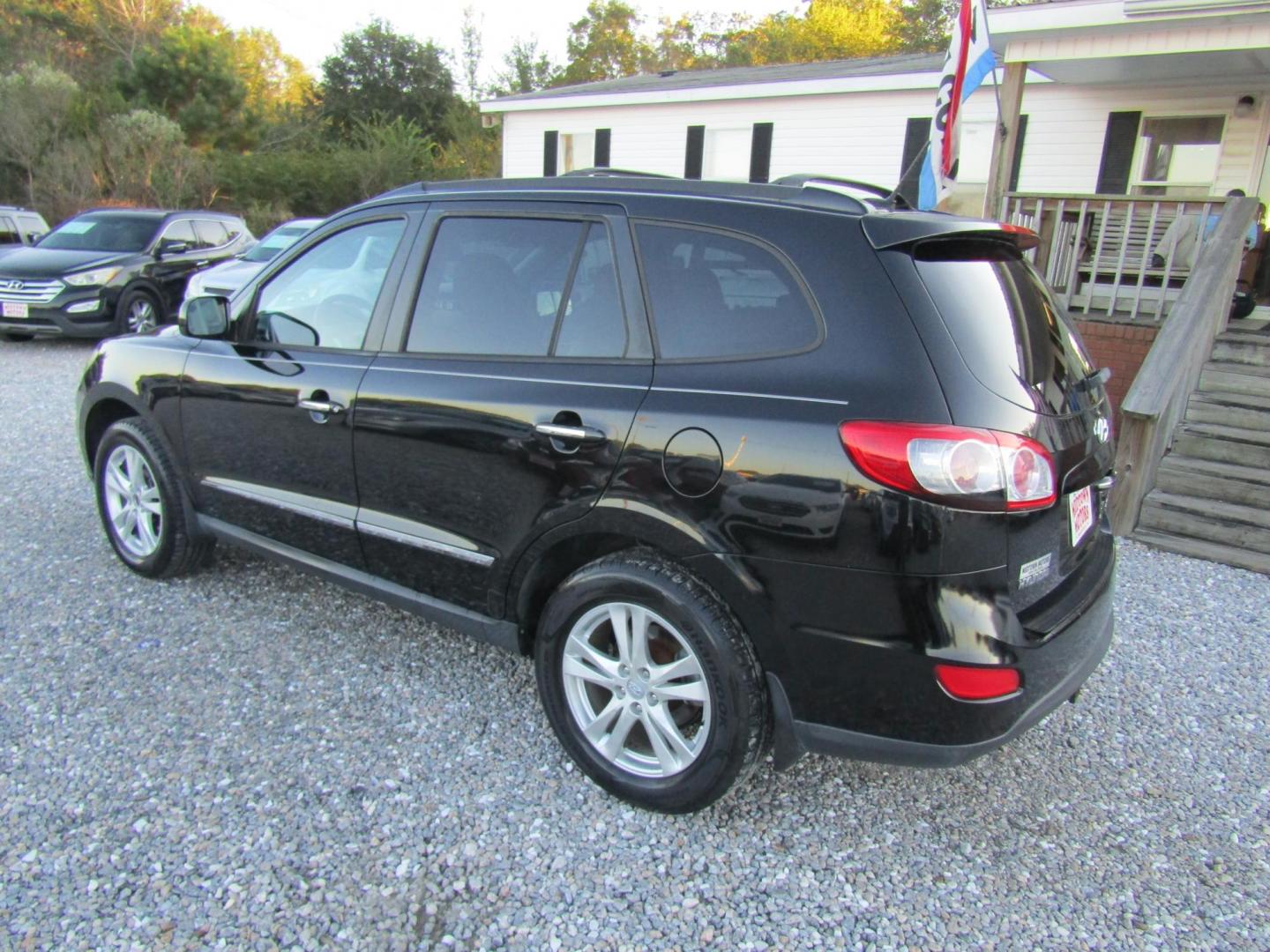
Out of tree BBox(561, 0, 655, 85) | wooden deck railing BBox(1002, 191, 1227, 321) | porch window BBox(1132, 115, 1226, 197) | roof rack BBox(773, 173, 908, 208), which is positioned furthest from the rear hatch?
tree BBox(561, 0, 655, 85)

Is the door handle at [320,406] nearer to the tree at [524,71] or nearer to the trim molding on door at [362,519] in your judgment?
the trim molding on door at [362,519]

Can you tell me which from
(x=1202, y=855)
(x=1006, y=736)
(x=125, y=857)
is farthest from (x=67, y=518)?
(x=1202, y=855)

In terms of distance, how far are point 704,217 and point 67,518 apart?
Answer: 4324 mm

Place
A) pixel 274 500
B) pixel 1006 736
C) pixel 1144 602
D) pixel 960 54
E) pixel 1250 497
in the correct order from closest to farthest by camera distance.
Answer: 1. pixel 1006 736
2. pixel 274 500
3. pixel 1144 602
4. pixel 1250 497
5. pixel 960 54

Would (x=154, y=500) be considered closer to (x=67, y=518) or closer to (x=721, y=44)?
(x=67, y=518)

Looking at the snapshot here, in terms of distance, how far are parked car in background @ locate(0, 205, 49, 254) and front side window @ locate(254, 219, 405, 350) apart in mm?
13108

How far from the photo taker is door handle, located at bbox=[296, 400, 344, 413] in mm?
3170

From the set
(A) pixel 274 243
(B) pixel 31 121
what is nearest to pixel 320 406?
(A) pixel 274 243

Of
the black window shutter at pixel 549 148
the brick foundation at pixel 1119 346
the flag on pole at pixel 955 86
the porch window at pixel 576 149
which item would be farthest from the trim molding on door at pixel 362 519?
the black window shutter at pixel 549 148

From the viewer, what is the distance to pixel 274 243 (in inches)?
455

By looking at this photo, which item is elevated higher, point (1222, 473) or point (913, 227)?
point (913, 227)

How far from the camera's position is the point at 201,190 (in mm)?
24969

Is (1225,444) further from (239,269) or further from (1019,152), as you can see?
(239,269)

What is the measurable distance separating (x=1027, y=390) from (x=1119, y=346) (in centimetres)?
579
